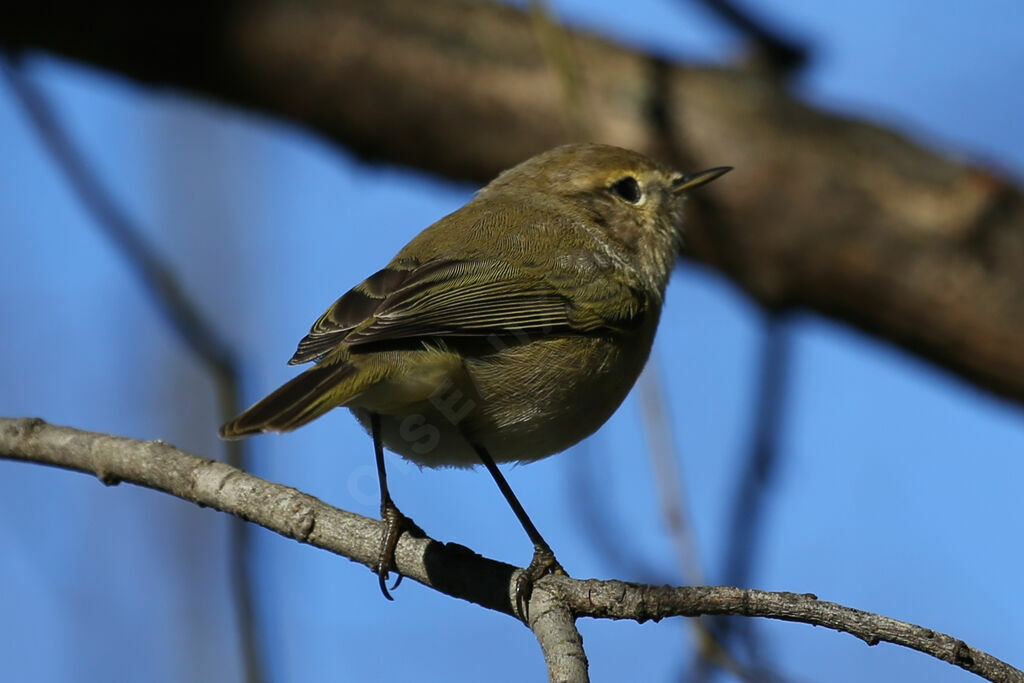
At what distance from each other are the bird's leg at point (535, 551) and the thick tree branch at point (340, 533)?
38 millimetres

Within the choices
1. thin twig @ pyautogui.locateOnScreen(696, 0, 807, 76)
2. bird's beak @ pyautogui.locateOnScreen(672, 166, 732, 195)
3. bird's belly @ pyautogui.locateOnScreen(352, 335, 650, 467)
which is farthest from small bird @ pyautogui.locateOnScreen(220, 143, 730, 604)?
thin twig @ pyautogui.locateOnScreen(696, 0, 807, 76)

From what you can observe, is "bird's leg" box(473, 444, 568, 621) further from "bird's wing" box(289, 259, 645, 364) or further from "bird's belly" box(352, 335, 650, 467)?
"bird's wing" box(289, 259, 645, 364)

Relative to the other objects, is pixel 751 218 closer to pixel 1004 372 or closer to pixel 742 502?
pixel 1004 372

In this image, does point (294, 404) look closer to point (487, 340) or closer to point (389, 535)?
point (389, 535)

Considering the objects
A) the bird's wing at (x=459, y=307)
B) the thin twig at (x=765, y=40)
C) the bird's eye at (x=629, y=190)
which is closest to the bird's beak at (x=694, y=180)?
the bird's eye at (x=629, y=190)

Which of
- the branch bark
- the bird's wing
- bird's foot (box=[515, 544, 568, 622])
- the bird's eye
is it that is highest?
the branch bark

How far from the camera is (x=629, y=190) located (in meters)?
4.69

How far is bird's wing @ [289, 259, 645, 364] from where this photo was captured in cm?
340

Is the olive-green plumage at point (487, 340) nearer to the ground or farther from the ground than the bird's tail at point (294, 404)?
farther from the ground

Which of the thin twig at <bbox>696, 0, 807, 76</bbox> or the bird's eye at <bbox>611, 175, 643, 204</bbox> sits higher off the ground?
the thin twig at <bbox>696, 0, 807, 76</bbox>

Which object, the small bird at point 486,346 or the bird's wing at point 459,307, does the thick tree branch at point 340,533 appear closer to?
the small bird at point 486,346

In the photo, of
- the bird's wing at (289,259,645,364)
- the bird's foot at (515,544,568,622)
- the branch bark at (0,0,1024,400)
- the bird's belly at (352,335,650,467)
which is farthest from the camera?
the branch bark at (0,0,1024,400)

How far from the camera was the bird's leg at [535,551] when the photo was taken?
2.93 meters

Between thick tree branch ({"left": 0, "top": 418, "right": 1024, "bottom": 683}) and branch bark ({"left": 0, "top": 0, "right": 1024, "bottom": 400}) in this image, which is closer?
thick tree branch ({"left": 0, "top": 418, "right": 1024, "bottom": 683})
